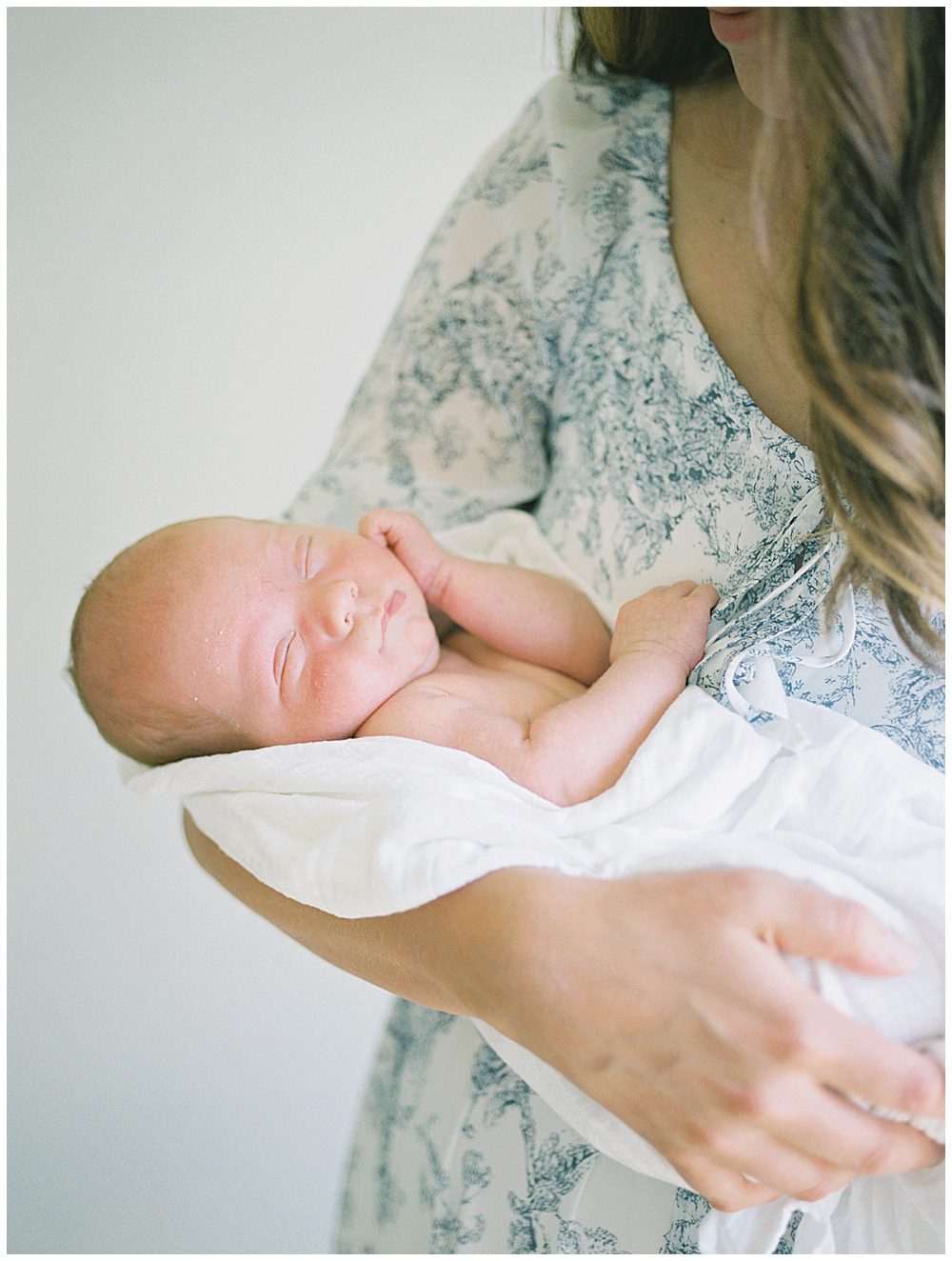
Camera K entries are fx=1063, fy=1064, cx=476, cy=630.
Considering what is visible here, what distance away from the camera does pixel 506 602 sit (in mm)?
1044

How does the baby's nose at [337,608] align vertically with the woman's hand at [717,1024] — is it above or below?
above

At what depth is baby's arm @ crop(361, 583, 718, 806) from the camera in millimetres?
842

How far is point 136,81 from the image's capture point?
1.71m

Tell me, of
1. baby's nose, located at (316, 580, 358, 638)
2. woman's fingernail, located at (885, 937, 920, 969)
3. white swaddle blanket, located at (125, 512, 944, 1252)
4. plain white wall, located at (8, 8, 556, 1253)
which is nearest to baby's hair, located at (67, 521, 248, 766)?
baby's nose, located at (316, 580, 358, 638)

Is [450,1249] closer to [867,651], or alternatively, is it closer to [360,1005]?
[867,651]

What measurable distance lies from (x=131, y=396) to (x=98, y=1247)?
1.53m

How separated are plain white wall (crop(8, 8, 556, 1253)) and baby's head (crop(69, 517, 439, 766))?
0.84 meters

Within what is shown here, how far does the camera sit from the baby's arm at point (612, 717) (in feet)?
2.76

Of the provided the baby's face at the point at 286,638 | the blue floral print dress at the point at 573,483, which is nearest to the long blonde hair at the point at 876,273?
the blue floral print dress at the point at 573,483

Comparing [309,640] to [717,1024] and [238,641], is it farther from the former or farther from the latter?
[717,1024]

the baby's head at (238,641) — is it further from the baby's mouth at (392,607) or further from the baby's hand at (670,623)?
the baby's hand at (670,623)

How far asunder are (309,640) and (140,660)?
16cm

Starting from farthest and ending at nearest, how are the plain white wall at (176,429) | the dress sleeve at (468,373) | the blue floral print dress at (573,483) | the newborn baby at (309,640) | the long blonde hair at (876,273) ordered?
1. the plain white wall at (176,429)
2. the dress sleeve at (468,373)
3. the newborn baby at (309,640)
4. the blue floral print dress at (573,483)
5. the long blonde hair at (876,273)

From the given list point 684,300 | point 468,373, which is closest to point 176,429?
point 468,373
